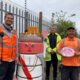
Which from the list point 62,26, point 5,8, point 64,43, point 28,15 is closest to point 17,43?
point 64,43

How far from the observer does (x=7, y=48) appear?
8.23 meters

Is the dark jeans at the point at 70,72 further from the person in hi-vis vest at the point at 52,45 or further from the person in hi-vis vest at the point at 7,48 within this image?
the person in hi-vis vest at the point at 52,45

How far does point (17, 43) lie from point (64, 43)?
3.57 feet

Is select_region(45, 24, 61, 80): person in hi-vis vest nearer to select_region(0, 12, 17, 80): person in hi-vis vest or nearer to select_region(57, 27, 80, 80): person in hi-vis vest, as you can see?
select_region(57, 27, 80, 80): person in hi-vis vest

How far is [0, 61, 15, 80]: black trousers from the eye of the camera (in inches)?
326

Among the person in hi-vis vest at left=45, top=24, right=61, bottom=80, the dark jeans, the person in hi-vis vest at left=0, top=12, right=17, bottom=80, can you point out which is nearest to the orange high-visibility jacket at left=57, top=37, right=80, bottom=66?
the dark jeans

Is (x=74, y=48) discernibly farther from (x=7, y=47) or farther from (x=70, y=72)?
(x=7, y=47)

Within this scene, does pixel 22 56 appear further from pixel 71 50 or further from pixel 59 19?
pixel 59 19

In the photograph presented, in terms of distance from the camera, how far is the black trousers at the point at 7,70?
8289 mm

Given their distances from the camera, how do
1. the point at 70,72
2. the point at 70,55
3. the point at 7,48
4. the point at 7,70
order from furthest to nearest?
the point at 70,72
the point at 70,55
the point at 7,70
the point at 7,48

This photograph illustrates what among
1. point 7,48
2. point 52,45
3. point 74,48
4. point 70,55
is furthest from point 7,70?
point 52,45

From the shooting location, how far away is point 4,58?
8234 millimetres

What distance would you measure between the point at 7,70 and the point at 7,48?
542 mm

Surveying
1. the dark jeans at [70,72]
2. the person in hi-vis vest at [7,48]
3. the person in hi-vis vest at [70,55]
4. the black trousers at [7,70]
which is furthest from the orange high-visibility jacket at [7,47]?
the dark jeans at [70,72]
